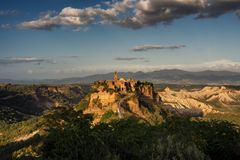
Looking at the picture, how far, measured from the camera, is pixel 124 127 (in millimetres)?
62000

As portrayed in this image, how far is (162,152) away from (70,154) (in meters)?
10.6

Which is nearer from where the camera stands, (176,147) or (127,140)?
(176,147)

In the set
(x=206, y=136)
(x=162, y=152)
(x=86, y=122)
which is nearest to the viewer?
(x=162, y=152)

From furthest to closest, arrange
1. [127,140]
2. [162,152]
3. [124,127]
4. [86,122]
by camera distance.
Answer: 1. [124,127]
2. [127,140]
3. [86,122]
4. [162,152]

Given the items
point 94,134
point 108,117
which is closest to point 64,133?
point 94,134

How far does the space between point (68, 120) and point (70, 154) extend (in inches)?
404

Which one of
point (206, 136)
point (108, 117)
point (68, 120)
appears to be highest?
point (68, 120)

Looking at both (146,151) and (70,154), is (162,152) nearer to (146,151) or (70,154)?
(146,151)

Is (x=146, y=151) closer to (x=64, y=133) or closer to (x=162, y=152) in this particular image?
(x=162, y=152)

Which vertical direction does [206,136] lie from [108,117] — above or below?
above

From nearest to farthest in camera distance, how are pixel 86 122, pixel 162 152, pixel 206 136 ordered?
pixel 162 152 < pixel 86 122 < pixel 206 136

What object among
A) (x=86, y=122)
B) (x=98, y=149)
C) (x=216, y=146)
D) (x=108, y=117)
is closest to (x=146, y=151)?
(x=98, y=149)

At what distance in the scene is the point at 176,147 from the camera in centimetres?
4372

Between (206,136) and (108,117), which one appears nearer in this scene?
(206,136)
